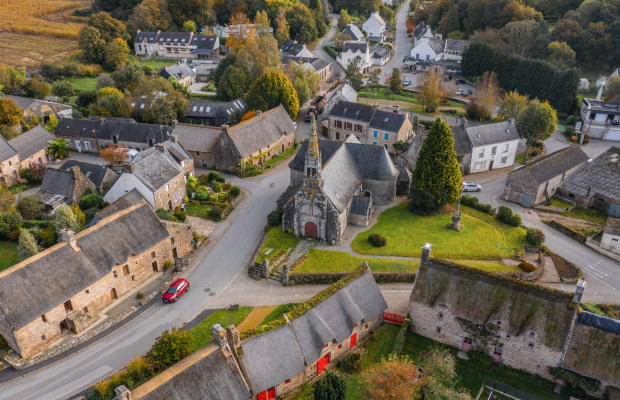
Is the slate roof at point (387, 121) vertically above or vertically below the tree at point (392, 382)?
above

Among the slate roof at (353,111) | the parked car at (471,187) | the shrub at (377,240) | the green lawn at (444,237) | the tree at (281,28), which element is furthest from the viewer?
the tree at (281,28)

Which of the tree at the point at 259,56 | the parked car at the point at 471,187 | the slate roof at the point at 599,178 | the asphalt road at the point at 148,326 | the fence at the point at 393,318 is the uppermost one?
the tree at the point at 259,56

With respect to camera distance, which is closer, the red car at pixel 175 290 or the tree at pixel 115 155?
the red car at pixel 175 290

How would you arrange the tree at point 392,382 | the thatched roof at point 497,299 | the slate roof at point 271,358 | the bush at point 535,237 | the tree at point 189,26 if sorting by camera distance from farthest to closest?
1. the tree at point 189,26
2. the bush at point 535,237
3. the thatched roof at point 497,299
4. the slate roof at point 271,358
5. the tree at point 392,382

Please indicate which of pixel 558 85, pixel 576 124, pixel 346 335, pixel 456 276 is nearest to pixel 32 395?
→ pixel 346 335

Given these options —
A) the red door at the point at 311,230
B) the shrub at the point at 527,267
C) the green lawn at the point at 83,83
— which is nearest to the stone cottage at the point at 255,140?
the red door at the point at 311,230

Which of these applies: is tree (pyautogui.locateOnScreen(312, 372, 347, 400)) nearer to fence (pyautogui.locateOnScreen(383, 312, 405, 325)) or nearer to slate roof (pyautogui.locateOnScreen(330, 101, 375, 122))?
fence (pyautogui.locateOnScreen(383, 312, 405, 325))

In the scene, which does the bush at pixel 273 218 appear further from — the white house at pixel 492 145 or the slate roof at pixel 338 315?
the white house at pixel 492 145
